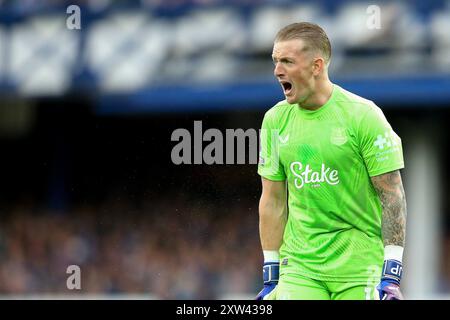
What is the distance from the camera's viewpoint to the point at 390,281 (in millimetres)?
5781

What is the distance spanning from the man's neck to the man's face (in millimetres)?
93

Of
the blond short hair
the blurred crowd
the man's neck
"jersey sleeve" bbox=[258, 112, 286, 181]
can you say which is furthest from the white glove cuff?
the blurred crowd

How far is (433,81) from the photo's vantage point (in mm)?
15648

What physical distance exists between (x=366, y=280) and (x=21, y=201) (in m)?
12.8

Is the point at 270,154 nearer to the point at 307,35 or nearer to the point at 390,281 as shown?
the point at 307,35

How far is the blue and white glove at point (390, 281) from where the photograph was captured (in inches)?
226

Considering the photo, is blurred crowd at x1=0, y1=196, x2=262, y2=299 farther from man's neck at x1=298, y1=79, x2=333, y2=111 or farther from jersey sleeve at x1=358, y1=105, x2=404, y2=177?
jersey sleeve at x1=358, y1=105, x2=404, y2=177

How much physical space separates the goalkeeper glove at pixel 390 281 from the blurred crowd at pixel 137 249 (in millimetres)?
6277

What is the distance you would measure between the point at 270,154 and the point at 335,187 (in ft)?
1.40

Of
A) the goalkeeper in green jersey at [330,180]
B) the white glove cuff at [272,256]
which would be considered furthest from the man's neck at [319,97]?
the white glove cuff at [272,256]

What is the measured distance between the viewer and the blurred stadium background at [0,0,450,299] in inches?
576

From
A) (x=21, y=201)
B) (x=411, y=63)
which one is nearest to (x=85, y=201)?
(x=21, y=201)

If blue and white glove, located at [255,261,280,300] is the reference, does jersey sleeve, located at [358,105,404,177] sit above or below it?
above
